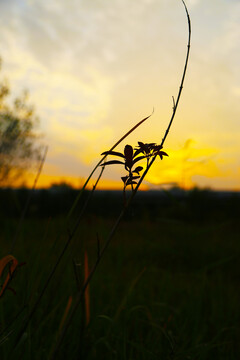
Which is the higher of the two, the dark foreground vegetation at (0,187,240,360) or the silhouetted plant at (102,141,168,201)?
the silhouetted plant at (102,141,168,201)

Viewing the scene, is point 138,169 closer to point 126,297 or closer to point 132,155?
point 132,155

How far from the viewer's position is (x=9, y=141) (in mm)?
11227

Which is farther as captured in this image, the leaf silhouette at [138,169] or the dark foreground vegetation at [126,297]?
the dark foreground vegetation at [126,297]

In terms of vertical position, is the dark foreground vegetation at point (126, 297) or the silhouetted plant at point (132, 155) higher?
the silhouetted plant at point (132, 155)

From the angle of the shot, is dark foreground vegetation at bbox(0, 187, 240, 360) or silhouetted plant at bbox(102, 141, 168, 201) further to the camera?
dark foreground vegetation at bbox(0, 187, 240, 360)

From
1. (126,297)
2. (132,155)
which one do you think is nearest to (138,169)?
(132,155)

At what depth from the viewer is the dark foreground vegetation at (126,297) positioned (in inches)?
57.4

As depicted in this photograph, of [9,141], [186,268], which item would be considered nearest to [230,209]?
[186,268]

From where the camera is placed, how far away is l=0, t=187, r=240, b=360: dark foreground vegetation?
1457mm

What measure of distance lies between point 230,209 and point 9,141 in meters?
7.09

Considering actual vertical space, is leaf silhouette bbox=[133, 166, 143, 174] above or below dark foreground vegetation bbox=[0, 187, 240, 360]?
above

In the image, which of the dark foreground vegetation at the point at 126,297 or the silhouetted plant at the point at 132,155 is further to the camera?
the dark foreground vegetation at the point at 126,297

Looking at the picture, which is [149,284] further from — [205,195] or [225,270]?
[205,195]

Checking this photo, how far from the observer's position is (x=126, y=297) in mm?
1829
